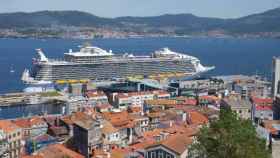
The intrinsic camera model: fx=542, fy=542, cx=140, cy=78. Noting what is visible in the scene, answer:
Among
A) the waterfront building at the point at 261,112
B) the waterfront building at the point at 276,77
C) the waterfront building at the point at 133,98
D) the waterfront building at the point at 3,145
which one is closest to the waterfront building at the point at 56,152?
the waterfront building at the point at 3,145

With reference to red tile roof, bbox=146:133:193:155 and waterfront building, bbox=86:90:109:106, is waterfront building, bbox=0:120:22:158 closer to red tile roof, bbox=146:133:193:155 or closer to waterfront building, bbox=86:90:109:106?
red tile roof, bbox=146:133:193:155

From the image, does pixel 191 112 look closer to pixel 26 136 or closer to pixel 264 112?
pixel 264 112

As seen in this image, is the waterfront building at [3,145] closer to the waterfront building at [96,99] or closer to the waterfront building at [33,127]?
the waterfront building at [33,127]

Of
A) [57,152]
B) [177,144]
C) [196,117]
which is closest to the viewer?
[177,144]

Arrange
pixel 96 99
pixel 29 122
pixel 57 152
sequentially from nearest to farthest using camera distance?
pixel 57 152 → pixel 29 122 → pixel 96 99

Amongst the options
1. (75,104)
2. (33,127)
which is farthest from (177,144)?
(75,104)

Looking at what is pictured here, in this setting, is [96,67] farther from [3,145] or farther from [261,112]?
[3,145]

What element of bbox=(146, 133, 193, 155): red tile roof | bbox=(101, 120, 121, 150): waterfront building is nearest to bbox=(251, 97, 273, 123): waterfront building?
bbox=(101, 120, 121, 150): waterfront building
